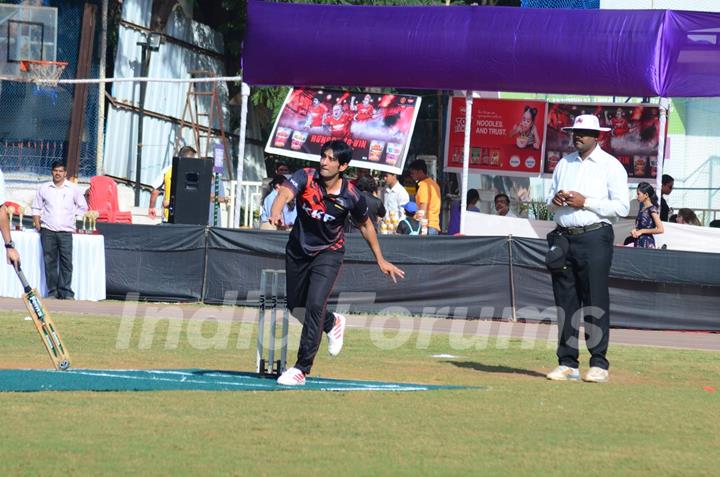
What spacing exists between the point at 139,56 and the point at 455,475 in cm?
2445

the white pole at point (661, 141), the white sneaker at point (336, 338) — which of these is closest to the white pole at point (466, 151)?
the white pole at point (661, 141)

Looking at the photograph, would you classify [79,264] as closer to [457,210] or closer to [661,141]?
[457,210]

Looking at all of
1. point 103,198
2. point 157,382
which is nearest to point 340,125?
point 103,198

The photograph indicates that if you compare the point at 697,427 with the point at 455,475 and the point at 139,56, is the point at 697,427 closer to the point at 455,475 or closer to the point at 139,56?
the point at 455,475

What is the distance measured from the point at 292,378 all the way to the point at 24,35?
1881 cm

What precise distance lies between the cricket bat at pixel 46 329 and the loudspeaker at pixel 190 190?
10.3 m

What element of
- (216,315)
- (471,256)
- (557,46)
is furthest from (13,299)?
(557,46)

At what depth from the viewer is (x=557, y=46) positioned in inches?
752

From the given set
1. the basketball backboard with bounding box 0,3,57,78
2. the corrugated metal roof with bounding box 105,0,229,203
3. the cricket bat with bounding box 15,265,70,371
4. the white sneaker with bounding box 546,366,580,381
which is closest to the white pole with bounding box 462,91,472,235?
A: the white sneaker with bounding box 546,366,580,381

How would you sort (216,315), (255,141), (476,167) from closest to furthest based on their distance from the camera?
1. (216,315)
2. (476,167)
3. (255,141)

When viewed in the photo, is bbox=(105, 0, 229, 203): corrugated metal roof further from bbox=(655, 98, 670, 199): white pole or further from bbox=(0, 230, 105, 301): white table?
bbox=(655, 98, 670, 199): white pole

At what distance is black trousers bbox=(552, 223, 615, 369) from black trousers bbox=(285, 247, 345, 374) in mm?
2098

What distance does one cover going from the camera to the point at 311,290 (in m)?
10.0

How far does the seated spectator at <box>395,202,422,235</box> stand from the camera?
19547 millimetres
